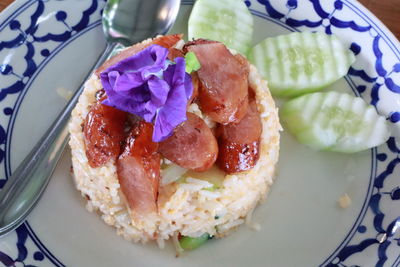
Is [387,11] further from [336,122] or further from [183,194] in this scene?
[183,194]

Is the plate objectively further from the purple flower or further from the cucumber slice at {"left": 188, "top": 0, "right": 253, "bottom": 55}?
the purple flower

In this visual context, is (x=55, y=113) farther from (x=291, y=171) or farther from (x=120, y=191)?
(x=291, y=171)

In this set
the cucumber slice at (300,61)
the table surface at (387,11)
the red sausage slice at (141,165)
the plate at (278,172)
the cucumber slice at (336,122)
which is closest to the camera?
the red sausage slice at (141,165)

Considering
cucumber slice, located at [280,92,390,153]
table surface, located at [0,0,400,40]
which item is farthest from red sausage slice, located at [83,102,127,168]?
table surface, located at [0,0,400,40]

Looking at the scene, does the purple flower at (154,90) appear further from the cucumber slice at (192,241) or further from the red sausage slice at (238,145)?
the cucumber slice at (192,241)

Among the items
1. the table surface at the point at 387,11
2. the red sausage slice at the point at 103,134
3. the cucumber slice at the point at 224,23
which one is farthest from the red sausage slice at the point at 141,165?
the table surface at the point at 387,11

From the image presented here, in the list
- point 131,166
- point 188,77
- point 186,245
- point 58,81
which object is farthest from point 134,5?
point 186,245

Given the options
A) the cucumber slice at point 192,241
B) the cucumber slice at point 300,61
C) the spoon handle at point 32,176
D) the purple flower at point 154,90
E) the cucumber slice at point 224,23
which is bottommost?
the cucumber slice at point 192,241

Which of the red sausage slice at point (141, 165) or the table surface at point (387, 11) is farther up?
the red sausage slice at point (141, 165)

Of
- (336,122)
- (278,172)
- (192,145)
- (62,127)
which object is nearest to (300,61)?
(336,122)
